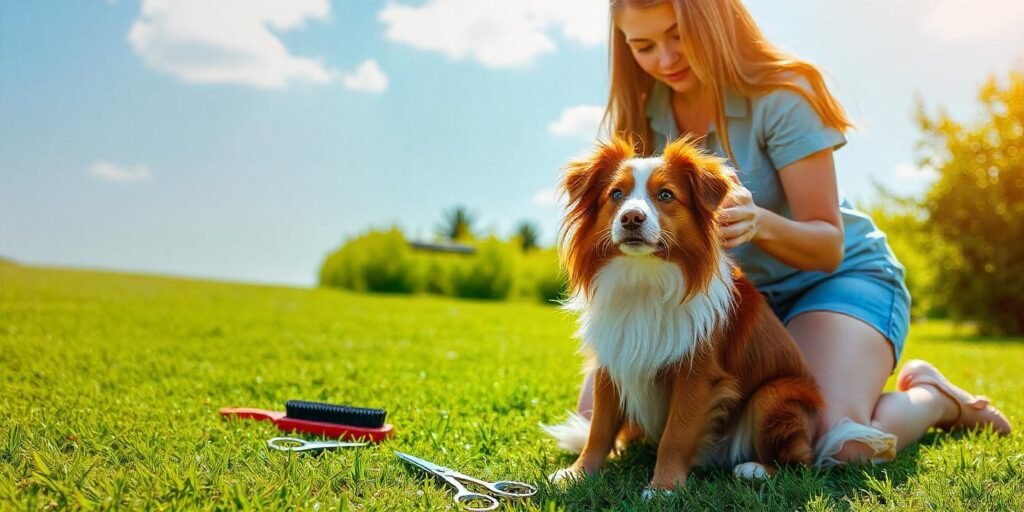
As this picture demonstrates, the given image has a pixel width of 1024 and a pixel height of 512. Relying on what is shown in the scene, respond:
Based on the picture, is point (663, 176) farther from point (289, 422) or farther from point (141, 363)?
point (141, 363)

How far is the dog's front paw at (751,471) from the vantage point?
9.86 feet

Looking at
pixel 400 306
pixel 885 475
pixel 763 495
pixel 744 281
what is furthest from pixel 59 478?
pixel 400 306

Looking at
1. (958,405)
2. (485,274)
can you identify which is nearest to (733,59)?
(958,405)

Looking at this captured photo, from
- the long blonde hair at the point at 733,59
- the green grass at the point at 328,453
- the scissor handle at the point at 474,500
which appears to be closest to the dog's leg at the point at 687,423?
the green grass at the point at 328,453

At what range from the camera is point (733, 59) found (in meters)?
3.69

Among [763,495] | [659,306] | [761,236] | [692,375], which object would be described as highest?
[761,236]

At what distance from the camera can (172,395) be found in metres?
4.54

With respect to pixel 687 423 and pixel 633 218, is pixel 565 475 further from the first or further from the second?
pixel 633 218

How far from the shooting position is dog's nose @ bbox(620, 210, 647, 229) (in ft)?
8.93

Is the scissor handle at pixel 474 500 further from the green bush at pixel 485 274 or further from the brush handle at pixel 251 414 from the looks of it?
the green bush at pixel 485 274

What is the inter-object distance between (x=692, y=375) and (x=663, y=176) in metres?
0.76

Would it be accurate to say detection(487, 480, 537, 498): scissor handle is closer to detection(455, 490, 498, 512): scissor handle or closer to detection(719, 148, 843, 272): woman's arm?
detection(455, 490, 498, 512): scissor handle

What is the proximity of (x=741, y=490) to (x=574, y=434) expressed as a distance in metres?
0.84

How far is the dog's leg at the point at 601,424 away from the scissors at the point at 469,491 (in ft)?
1.08
